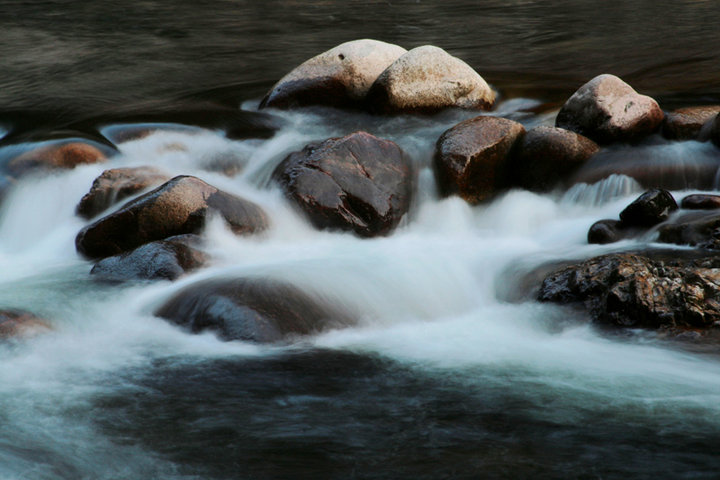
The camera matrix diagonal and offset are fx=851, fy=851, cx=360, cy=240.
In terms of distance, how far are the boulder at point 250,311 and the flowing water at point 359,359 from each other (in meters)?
0.11

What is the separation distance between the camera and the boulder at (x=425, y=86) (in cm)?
948

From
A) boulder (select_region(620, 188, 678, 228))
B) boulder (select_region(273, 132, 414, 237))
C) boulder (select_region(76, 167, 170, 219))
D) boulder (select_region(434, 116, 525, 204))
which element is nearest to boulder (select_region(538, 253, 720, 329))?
boulder (select_region(620, 188, 678, 228))

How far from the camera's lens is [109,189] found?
24.8 feet

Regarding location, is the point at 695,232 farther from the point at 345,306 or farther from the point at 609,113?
the point at 345,306

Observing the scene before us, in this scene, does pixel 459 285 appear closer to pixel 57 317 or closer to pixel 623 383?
pixel 623 383

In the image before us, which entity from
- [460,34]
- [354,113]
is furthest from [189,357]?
[460,34]

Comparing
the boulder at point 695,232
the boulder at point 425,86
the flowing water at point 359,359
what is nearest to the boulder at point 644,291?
the flowing water at point 359,359

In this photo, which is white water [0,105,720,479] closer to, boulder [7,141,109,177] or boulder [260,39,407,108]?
boulder [7,141,109,177]

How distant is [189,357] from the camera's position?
503cm

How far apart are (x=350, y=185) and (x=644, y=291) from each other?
9.22ft

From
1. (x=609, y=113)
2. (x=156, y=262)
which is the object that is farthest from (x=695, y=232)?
(x=156, y=262)

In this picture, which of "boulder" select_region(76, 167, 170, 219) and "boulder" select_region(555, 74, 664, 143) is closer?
"boulder" select_region(76, 167, 170, 219)

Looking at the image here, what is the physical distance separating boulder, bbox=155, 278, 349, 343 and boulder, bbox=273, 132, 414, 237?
5.02ft

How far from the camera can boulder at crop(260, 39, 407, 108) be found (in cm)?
994
